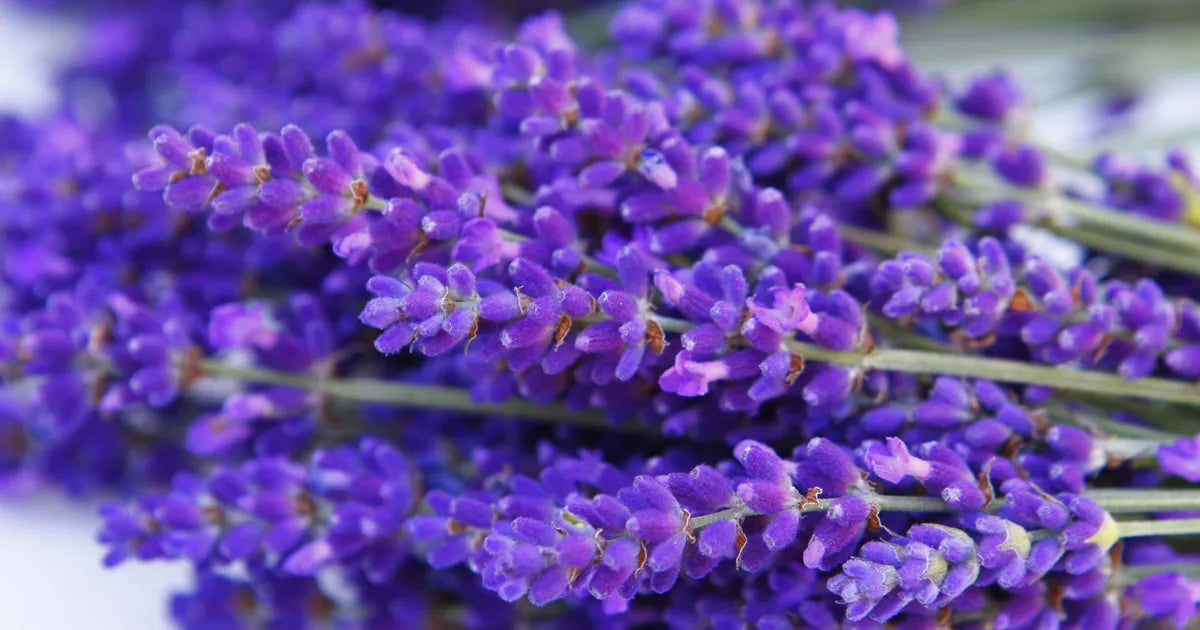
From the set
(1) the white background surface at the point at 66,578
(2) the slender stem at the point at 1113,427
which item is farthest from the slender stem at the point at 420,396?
(1) the white background surface at the point at 66,578

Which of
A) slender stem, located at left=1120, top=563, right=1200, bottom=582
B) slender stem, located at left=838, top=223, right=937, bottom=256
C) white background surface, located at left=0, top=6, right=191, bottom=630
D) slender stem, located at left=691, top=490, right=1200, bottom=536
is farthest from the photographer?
white background surface, located at left=0, top=6, right=191, bottom=630

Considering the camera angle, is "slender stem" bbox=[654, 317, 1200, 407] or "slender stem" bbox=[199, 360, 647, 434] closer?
"slender stem" bbox=[654, 317, 1200, 407]

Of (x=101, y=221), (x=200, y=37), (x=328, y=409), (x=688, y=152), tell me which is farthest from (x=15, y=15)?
(x=688, y=152)

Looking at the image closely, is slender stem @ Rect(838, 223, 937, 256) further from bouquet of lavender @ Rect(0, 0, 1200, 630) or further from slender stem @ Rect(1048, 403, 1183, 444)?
slender stem @ Rect(1048, 403, 1183, 444)

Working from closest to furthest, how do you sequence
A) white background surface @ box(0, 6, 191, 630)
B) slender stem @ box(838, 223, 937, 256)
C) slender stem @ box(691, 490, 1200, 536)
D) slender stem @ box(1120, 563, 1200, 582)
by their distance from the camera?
slender stem @ box(691, 490, 1200, 536)
slender stem @ box(1120, 563, 1200, 582)
slender stem @ box(838, 223, 937, 256)
white background surface @ box(0, 6, 191, 630)

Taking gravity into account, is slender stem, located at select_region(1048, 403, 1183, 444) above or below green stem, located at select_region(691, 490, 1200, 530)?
above

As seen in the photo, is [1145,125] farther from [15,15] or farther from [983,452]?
[15,15]

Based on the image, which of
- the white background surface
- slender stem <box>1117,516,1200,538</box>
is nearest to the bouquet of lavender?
slender stem <box>1117,516,1200,538</box>

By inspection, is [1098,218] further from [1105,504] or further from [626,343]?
[626,343]

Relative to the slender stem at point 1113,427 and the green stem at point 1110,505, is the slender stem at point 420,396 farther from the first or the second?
the slender stem at point 1113,427
